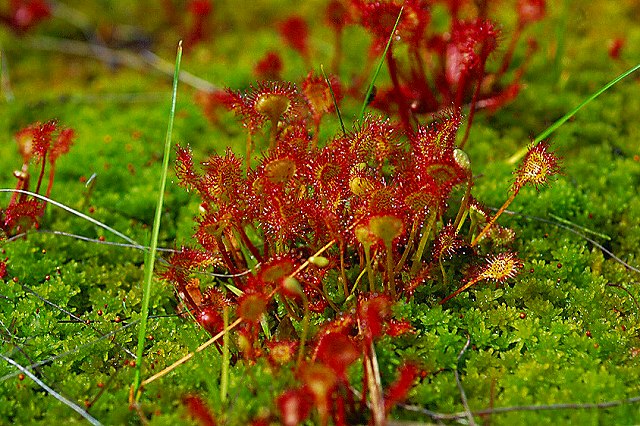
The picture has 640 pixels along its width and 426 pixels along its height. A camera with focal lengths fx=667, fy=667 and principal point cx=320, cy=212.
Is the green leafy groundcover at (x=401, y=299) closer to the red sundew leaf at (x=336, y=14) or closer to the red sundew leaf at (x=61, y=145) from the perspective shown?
the red sundew leaf at (x=61, y=145)

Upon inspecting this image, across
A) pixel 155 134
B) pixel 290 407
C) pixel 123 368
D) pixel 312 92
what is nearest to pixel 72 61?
pixel 155 134

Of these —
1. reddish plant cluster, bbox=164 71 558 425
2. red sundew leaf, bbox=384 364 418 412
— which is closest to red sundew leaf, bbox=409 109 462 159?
reddish plant cluster, bbox=164 71 558 425

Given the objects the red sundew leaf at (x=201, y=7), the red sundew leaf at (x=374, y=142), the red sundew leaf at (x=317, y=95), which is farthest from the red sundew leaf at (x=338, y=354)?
the red sundew leaf at (x=201, y=7)

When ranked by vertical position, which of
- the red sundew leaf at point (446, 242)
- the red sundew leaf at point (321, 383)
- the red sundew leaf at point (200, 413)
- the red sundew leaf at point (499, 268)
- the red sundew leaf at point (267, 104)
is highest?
the red sundew leaf at point (267, 104)

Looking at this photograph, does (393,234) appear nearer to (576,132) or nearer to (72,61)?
(576,132)

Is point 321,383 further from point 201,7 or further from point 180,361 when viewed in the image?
point 201,7

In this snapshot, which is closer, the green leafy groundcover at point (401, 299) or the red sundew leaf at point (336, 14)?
the green leafy groundcover at point (401, 299)
